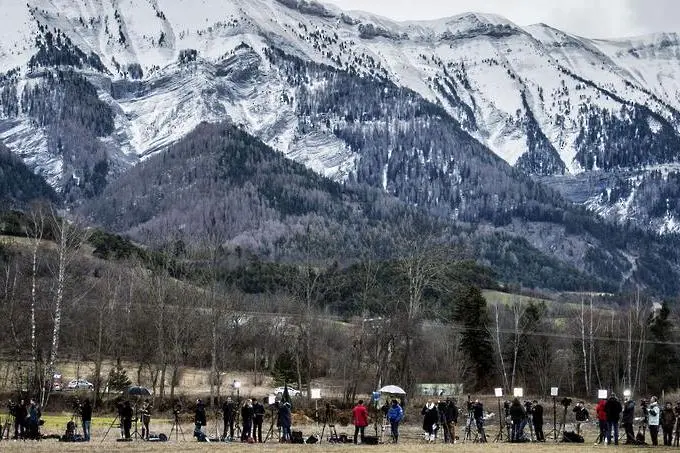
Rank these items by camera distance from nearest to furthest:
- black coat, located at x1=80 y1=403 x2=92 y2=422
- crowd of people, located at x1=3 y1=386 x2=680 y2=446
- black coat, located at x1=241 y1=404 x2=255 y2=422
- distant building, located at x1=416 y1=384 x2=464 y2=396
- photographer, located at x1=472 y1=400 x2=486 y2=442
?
crowd of people, located at x1=3 y1=386 x2=680 y2=446 → black coat, located at x1=80 y1=403 x2=92 y2=422 → black coat, located at x1=241 y1=404 x2=255 y2=422 → photographer, located at x1=472 y1=400 x2=486 y2=442 → distant building, located at x1=416 y1=384 x2=464 y2=396

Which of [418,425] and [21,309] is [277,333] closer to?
[21,309]

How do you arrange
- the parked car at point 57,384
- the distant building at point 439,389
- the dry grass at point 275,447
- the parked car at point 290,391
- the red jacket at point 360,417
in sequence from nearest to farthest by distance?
the dry grass at point 275,447, the red jacket at point 360,417, the parked car at point 57,384, the parked car at point 290,391, the distant building at point 439,389

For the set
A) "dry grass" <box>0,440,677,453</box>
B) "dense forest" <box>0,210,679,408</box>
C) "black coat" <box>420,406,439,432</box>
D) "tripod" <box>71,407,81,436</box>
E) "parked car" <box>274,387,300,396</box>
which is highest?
"dense forest" <box>0,210,679,408</box>

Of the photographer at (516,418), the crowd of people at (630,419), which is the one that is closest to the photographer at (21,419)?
the photographer at (516,418)

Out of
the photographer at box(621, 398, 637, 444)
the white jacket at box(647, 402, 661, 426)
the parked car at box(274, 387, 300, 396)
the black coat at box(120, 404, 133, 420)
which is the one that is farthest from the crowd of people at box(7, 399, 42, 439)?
the parked car at box(274, 387, 300, 396)

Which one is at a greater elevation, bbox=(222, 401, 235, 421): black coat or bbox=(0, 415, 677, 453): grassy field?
bbox=(222, 401, 235, 421): black coat

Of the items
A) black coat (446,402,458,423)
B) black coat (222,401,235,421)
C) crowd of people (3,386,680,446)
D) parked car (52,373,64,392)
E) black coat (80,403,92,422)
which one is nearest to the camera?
crowd of people (3,386,680,446)

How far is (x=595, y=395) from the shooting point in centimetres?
9469

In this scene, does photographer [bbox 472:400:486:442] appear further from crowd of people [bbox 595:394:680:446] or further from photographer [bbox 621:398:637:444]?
photographer [bbox 621:398:637:444]

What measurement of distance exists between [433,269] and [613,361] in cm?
3490

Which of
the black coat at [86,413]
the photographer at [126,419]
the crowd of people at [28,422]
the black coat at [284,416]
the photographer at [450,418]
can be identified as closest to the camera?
the crowd of people at [28,422]

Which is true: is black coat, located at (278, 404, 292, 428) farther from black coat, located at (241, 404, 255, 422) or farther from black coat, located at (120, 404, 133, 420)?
black coat, located at (120, 404, 133, 420)

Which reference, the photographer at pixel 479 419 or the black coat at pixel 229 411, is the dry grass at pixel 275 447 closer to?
the black coat at pixel 229 411

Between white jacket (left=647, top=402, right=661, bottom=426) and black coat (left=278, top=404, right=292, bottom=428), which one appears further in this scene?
black coat (left=278, top=404, right=292, bottom=428)
